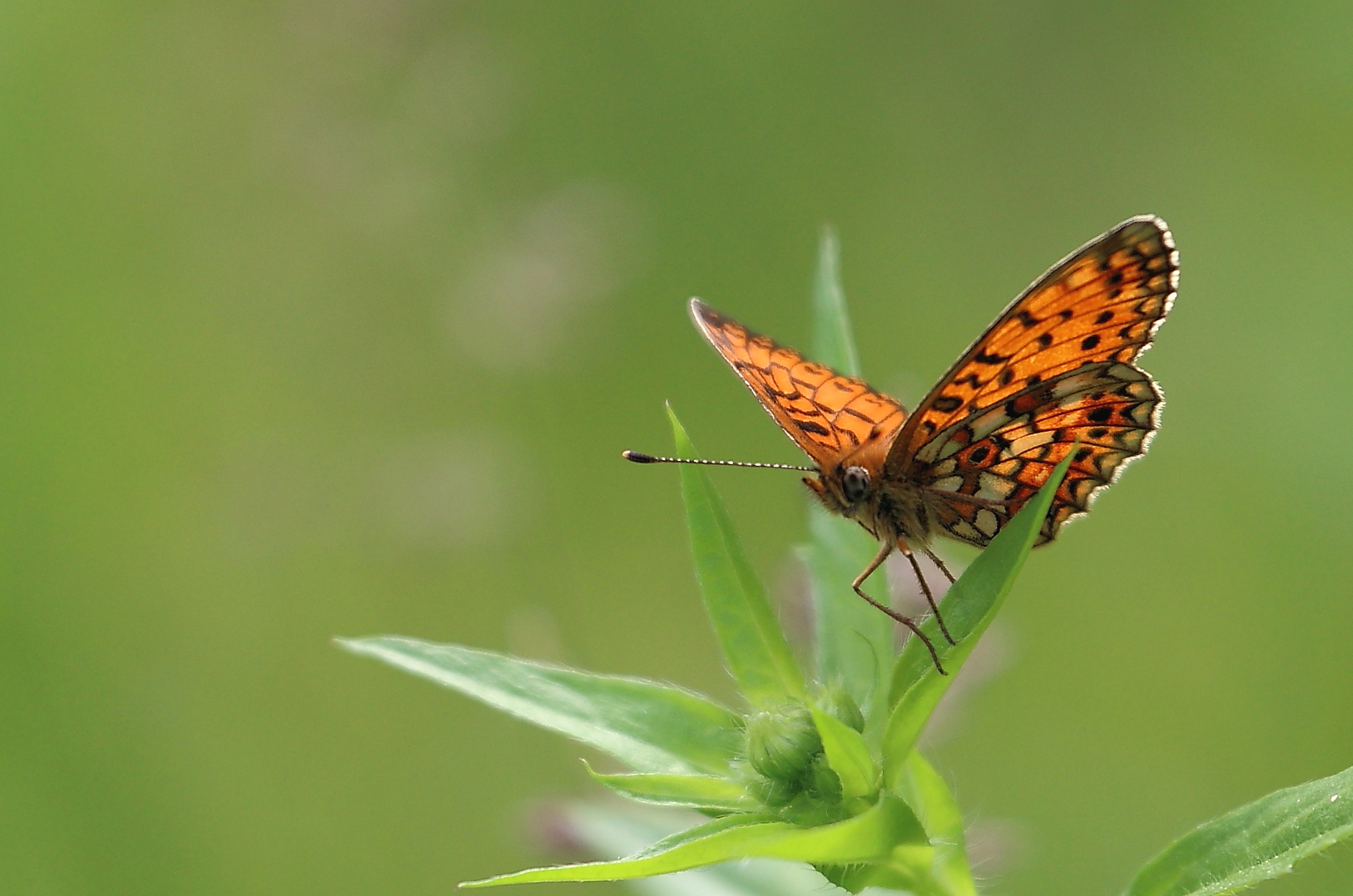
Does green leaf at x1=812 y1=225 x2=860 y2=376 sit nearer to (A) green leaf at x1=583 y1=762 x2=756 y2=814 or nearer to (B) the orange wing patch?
(B) the orange wing patch

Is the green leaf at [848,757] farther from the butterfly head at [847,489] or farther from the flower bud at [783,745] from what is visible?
the butterfly head at [847,489]

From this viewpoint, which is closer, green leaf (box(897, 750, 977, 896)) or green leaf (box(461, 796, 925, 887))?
green leaf (box(461, 796, 925, 887))

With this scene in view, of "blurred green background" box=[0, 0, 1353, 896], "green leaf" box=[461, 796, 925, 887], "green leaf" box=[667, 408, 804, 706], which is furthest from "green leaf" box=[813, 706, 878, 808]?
"blurred green background" box=[0, 0, 1353, 896]

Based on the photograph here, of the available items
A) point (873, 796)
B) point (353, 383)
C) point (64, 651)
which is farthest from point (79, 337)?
point (873, 796)

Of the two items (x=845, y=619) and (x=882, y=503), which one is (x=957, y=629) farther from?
(x=882, y=503)

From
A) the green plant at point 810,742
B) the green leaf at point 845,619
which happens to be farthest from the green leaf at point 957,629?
the green leaf at point 845,619

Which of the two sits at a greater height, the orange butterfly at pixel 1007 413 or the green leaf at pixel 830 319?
the green leaf at pixel 830 319

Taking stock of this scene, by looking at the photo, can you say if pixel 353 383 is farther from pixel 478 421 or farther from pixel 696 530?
pixel 696 530

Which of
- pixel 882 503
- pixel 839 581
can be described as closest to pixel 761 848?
pixel 839 581
